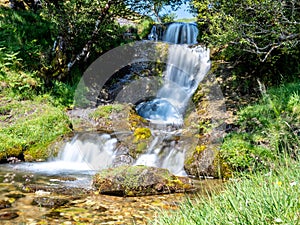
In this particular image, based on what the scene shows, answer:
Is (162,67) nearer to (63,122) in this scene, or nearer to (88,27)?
(88,27)

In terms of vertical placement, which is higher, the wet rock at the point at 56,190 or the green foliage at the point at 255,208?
the green foliage at the point at 255,208

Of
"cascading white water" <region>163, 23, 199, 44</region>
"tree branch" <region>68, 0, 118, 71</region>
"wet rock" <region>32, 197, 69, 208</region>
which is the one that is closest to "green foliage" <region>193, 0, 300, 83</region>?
"tree branch" <region>68, 0, 118, 71</region>

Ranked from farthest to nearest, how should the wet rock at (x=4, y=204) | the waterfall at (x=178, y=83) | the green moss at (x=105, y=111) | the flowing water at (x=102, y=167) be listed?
the waterfall at (x=178, y=83)
the green moss at (x=105, y=111)
the wet rock at (x=4, y=204)
the flowing water at (x=102, y=167)

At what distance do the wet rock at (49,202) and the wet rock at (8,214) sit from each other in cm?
38

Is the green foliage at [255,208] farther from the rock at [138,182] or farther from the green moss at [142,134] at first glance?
the green moss at [142,134]

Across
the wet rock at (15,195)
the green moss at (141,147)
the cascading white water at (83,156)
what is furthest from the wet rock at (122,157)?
the wet rock at (15,195)

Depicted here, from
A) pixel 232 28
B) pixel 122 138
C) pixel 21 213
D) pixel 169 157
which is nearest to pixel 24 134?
pixel 122 138

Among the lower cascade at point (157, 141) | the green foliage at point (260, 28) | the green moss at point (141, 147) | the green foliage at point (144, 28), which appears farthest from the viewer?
the green foliage at point (144, 28)

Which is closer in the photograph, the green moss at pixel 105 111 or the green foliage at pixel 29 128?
the green foliage at pixel 29 128

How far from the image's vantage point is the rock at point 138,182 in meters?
5.02

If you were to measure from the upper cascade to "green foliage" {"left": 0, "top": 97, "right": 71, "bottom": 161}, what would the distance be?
7.82 meters

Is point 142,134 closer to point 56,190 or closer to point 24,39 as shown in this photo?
point 56,190

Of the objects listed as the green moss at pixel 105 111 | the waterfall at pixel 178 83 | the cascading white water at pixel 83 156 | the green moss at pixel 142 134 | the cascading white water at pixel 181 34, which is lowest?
the cascading white water at pixel 83 156

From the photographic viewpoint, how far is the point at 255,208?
1.98 meters
